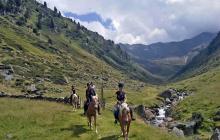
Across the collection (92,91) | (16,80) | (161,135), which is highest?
(16,80)

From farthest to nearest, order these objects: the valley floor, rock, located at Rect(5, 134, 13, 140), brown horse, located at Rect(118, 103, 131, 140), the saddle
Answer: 1. rock, located at Rect(5, 134, 13, 140)
2. the valley floor
3. the saddle
4. brown horse, located at Rect(118, 103, 131, 140)

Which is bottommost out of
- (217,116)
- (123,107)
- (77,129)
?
(77,129)

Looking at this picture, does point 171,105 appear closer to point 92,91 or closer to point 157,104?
point 157,104

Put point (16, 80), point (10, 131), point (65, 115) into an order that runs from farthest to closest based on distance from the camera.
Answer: point (16, 80), point (65, 115), point (10, 131)

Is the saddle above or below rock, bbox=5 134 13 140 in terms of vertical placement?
above

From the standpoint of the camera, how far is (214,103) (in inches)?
6624

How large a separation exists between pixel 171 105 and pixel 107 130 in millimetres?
138627

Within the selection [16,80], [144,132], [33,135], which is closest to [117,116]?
[144,132]

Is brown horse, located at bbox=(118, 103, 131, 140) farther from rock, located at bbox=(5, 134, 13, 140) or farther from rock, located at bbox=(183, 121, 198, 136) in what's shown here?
rock, located at bbox=(183, 121, 198, 136)

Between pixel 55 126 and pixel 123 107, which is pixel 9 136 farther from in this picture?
pixel 123 107

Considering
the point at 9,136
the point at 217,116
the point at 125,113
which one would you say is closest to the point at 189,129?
the point at 217,116

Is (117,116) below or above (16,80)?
below

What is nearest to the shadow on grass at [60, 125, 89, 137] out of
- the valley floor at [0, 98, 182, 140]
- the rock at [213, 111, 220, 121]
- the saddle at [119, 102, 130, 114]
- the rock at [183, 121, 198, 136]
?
the valley floor at [0, 98, 182, 140]

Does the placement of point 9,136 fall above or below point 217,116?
below
